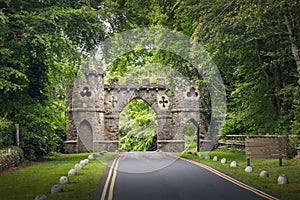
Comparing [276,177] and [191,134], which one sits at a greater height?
[191,134]

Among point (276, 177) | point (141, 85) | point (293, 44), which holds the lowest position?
point (276, 177)

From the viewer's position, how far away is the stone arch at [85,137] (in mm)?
33309

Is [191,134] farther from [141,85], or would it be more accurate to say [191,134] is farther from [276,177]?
[276,177]

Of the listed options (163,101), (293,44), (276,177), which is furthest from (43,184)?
(163,101)

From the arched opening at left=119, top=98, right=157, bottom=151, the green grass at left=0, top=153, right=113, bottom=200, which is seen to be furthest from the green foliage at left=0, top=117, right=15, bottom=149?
the arched opening at left=119, top=98, right=157, bottom=151

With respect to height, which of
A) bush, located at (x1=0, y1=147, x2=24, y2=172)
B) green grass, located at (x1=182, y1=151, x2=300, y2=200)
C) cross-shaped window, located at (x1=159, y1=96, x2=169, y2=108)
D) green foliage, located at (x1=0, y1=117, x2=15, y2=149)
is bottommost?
green grass, located at (x1=182, y1=151, x2=300, y2=200)

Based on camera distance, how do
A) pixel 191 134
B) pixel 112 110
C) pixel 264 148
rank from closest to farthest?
1. pixel 264 148
2. pixel 112 110
3. pixel 191 134

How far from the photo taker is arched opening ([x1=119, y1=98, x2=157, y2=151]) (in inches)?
1702

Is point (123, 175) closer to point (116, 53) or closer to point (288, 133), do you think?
point (288, 133)

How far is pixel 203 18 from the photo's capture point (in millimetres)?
13766

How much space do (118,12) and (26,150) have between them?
8.59 metres

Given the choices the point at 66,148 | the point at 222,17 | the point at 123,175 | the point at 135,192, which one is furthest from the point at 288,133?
the point at 66,148

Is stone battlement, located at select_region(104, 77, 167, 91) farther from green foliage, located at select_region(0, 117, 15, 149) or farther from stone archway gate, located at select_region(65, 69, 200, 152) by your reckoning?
green foliage, located at select_region(0, 117, 15, 149)

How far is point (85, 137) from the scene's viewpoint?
A: 33719 millimetres
